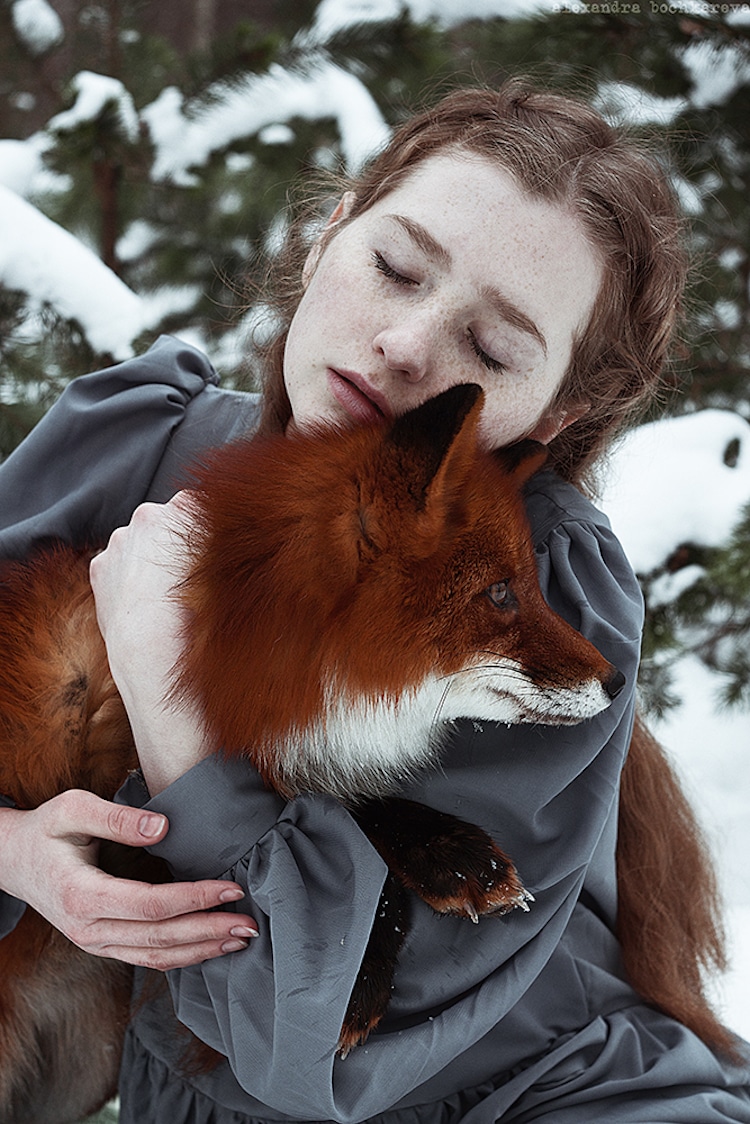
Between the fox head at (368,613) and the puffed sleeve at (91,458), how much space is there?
60 cm

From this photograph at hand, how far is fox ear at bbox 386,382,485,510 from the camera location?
4.73 feet

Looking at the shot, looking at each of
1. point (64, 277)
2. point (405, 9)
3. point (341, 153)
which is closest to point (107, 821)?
point (64, 277)

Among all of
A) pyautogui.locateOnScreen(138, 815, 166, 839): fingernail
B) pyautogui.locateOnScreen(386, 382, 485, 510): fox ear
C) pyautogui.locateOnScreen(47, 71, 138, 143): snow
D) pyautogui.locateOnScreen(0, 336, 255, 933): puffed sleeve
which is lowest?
pyautogui.locateOnScreen(138, 815, 166, 839): fingernail

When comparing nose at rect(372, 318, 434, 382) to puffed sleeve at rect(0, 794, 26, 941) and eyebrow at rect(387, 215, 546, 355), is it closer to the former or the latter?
eyebrow at rect(387, 215, 546, 355)

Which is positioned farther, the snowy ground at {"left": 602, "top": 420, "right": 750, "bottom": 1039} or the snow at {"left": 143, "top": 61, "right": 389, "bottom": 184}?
the snow at {"left": 143, "top": 61, "right": 389, "bottom": 184}

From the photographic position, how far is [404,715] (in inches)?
63.1

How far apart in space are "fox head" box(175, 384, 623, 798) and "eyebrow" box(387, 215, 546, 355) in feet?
0.90

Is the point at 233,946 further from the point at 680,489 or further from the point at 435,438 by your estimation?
the point at 680,489

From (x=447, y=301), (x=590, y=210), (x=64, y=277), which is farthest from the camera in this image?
(x=64, y=277)

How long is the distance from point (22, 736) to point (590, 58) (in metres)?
3.28

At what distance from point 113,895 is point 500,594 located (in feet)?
2.61

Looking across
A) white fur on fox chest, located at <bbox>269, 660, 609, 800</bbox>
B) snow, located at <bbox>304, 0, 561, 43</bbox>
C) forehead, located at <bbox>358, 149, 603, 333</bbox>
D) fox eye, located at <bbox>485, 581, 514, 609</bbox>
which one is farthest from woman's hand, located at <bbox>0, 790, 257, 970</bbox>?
snow, located at <bbox>304, 0, 561, 43</bbox>

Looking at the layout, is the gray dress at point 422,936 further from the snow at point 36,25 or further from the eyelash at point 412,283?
the snow at point 36,25

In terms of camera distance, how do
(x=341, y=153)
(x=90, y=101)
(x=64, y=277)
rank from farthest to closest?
(x=341, y=153)
(x=90, y=101)
(x=64, y=277)
